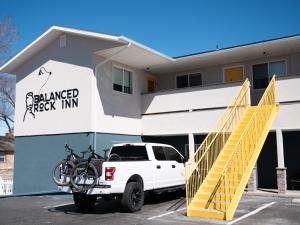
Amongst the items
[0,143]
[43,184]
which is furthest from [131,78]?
[0,143]

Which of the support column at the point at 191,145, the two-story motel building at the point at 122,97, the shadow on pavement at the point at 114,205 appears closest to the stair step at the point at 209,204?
the shadow on pavement at the point at 114,205

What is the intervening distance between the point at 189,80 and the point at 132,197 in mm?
11077

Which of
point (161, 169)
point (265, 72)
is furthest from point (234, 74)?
point (161, 169)

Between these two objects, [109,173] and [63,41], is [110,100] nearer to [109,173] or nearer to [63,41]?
[63,41]

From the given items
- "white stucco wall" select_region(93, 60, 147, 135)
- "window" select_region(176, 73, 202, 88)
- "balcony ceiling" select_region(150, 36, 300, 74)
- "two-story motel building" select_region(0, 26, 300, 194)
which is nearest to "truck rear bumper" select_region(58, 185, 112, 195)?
"two-story motel building" select_region(0, 26, 300, 194)

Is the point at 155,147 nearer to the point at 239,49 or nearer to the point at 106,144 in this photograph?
the point at 106,144

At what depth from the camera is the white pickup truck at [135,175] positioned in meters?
10.1

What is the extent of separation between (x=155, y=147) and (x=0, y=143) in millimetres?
27979

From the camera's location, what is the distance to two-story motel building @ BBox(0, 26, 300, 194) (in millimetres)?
16453

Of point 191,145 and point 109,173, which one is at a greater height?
point 191,145

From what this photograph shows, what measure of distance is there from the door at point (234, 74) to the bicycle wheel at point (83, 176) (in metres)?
10.9

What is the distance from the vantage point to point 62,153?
17234mm

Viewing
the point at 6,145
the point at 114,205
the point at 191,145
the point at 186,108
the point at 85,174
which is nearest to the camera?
the point at 85,174

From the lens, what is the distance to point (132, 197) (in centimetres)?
1068
